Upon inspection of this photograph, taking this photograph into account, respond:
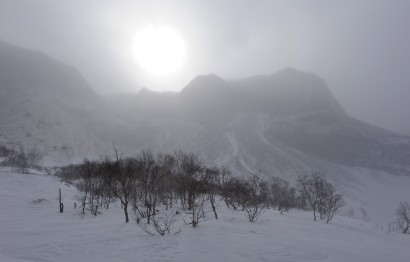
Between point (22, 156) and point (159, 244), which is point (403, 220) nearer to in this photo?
point (159, 244)

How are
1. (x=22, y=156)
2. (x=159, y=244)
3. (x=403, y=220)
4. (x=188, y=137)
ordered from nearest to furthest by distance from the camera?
(x=159, y=244) < (x=403, y=220) < (x=22, y=156) < (x=188, y=137)

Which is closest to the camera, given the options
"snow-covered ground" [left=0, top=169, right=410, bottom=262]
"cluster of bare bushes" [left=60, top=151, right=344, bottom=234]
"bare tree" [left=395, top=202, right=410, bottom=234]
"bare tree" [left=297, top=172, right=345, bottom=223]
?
"snow-covered ground" [left=0, top=169, right=410, bottom=262]

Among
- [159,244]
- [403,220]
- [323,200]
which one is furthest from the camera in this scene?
[403,220]

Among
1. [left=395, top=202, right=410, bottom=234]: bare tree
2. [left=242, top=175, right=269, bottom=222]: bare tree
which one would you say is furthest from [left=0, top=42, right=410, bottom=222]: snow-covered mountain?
[left=242, top=175, right=269, bottom=222]: bare tree

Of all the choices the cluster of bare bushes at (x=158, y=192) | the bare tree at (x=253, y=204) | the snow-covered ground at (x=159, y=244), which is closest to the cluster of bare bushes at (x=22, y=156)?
the cluster of bare bushes at (x=158, y=192)

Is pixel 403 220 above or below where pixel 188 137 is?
below

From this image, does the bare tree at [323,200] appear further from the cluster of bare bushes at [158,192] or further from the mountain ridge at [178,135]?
the mountain ridge at [178,135]

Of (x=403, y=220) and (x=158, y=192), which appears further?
(x=403, y=220)

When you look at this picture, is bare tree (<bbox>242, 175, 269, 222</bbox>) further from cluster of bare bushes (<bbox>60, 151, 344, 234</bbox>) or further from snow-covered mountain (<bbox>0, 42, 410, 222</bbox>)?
snow-covered mountain (<bbox>0, 42, 410, 222</bbox>)

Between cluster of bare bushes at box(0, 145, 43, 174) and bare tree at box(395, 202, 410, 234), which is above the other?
cluster of bare bushes at box(0, 145, 43, 174)

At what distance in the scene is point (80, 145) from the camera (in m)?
133

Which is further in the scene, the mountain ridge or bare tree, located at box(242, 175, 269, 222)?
the mountain ridge

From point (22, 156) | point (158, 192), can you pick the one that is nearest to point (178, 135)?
point (22, 156)

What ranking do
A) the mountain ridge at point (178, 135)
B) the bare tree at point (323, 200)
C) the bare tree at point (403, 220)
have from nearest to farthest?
the bare tree at point (323, 200) < the bare tree at point (403, 220) < the mountain ridge at point (178, 135)
